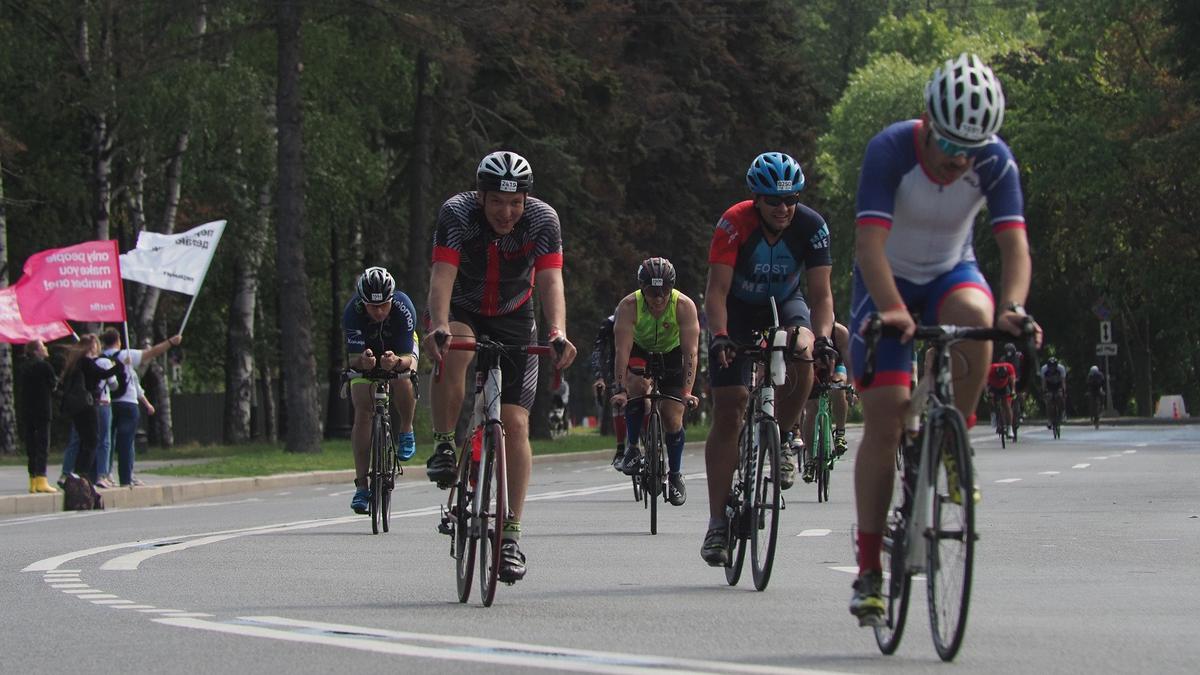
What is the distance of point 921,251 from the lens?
25.7ft

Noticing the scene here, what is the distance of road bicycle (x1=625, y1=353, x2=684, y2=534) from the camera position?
1586 centimetres

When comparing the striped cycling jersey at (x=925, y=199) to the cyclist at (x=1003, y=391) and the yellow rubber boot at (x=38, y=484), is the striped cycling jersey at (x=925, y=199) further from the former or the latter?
the cyclist at (x=1003, y=391)

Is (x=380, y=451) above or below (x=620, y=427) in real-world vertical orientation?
below

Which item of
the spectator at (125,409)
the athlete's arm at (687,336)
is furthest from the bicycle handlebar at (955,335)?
the spectator at (125,409)

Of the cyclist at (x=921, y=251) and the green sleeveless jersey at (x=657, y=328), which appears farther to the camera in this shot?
the green sleeveless jersey at (x=657, y=328)

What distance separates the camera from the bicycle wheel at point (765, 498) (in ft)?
32.8

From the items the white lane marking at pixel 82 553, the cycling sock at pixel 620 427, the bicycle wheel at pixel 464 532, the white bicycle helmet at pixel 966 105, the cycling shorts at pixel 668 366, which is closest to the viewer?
the white bicycle helmet at pixel 966 105

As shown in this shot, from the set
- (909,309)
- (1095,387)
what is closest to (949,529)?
(909,309)

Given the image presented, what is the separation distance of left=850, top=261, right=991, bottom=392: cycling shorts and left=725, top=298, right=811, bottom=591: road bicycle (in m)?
2.12

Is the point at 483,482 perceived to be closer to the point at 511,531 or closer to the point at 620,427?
the point at 511,531

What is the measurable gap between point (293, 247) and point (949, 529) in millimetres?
28560

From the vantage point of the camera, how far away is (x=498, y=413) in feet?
32.1

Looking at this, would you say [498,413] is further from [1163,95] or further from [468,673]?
[1163,95]

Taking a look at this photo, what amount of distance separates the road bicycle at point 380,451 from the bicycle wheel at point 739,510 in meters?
5.29
